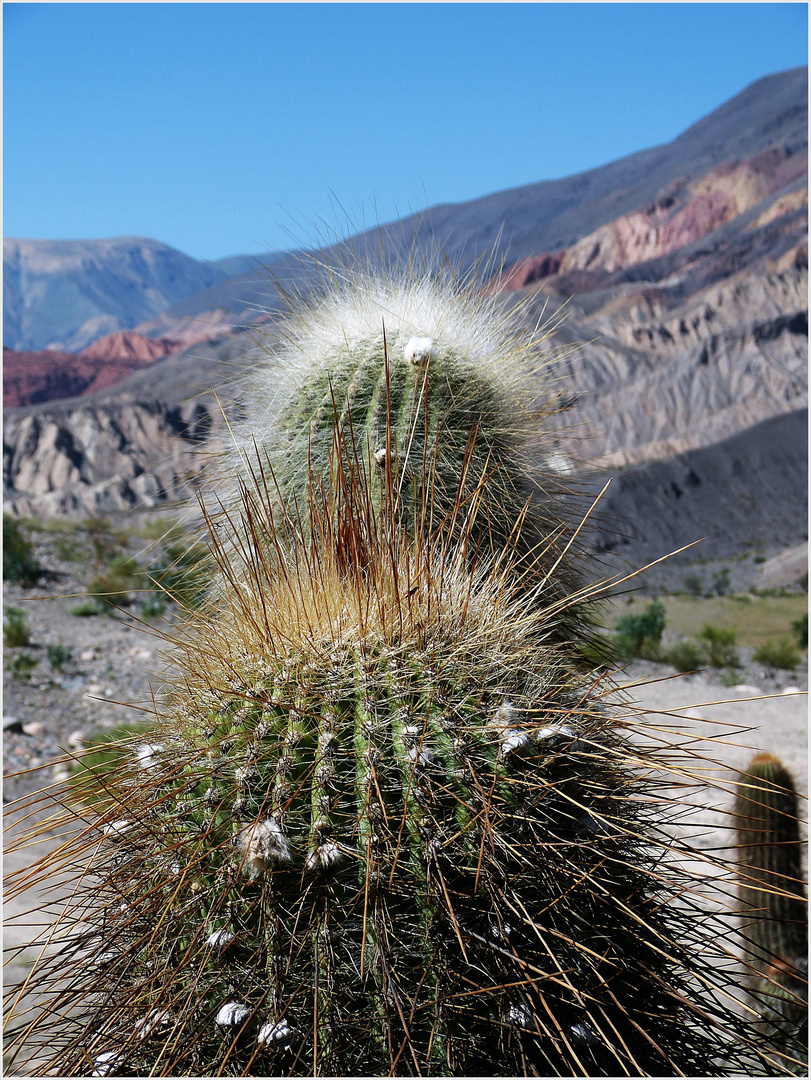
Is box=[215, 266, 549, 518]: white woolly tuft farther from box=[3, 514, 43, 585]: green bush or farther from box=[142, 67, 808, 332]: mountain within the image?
box=[142, 67, 808, 332]: mountain

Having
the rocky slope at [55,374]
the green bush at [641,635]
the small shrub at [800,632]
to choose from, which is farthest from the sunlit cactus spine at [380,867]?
the rocky slope at [55,374]

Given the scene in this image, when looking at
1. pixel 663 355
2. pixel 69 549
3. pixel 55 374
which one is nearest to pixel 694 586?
pixel 69 549

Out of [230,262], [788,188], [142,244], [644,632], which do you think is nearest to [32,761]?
[644,632]

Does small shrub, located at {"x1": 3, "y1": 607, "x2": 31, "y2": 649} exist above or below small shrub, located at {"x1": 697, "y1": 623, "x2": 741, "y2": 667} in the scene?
above

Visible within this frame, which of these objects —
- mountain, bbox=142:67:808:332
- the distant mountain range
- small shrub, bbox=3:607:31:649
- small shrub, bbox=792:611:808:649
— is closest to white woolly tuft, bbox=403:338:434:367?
small shrub, bbox=3:607:31:649

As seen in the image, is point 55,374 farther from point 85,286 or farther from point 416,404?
point 85,286

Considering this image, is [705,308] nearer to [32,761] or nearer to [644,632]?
[644,632]
